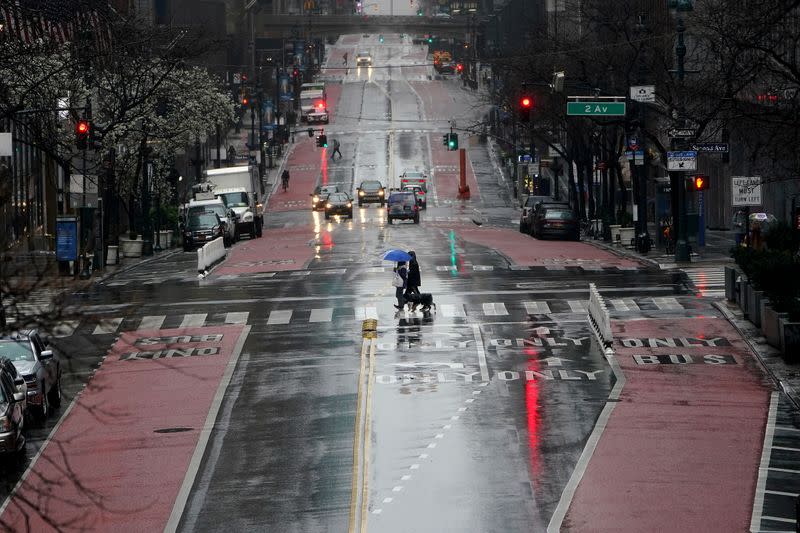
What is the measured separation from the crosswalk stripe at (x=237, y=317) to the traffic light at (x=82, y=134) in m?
12.4

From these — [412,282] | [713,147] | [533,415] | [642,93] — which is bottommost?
[533,415]

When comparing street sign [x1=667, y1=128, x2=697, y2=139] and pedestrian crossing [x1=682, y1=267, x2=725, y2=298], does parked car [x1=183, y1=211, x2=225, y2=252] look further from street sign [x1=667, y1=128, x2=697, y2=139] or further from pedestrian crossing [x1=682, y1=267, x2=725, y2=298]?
pedestrian crossing [x1=682, y1=267, x2=725, y2=298]

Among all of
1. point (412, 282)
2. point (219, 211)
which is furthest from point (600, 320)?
→ point (219, 211)

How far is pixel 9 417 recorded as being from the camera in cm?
2217

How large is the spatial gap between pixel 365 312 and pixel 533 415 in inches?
561

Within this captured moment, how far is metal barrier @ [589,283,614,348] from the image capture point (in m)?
32.7

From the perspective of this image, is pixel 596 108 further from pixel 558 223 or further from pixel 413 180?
pixel 413 180

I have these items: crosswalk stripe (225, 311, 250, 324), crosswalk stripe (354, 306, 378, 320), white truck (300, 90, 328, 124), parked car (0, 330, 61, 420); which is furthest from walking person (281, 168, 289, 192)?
parked car (0, 330, 61, 420)

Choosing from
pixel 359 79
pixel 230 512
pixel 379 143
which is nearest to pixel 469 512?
pixel 230 512

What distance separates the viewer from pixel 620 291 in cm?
4341

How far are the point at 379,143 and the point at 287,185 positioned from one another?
23.6 metres

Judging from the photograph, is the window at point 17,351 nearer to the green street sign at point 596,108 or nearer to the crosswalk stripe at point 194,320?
the crosswalk stripe at point 194,320

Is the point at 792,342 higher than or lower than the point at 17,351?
lower

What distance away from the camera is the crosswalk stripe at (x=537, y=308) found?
39000 mm
